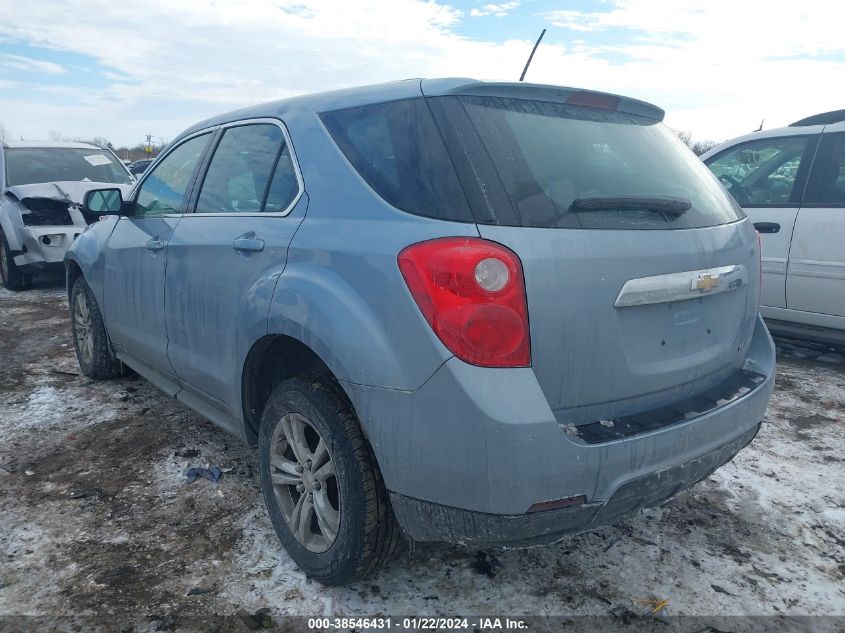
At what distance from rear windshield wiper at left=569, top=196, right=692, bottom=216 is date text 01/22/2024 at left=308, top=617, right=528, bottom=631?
136 centimetres

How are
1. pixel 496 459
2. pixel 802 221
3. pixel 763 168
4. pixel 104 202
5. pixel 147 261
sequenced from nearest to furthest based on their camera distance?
pixel 496 459 → pixel 147 261 → pixel 104 202 → pixel 802 221 → pixel 763 168

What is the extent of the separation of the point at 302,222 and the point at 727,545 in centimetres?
209

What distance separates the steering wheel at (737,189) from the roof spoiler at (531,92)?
3.20m

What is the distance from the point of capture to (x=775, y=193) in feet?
16.5

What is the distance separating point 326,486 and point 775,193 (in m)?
4.33

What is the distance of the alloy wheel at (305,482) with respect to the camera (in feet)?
7.52

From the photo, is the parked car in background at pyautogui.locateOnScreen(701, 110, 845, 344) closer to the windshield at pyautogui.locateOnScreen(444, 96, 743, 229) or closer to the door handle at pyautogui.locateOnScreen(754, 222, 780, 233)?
the door handle at pyautogui.locateOnScreen(754, 222, 780, 233)

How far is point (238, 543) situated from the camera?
→ 8.65 ft

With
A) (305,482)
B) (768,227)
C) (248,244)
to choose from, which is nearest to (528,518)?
(305,482)

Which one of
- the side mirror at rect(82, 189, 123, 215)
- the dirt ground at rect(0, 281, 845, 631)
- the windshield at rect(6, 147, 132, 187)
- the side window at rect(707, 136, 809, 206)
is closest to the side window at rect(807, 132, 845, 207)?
the side window at rect(707, 136, 809, 206)

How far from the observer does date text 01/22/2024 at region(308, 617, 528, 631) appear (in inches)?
85.0

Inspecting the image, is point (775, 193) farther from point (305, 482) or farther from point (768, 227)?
point (305, 482)

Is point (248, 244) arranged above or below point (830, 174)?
below

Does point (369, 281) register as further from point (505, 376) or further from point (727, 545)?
point (727, 545)
